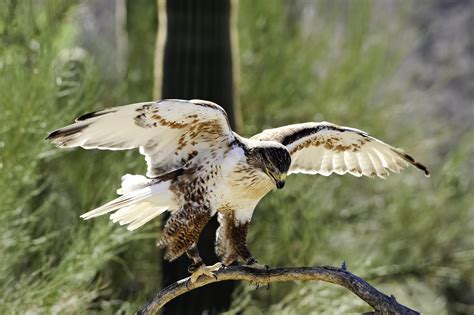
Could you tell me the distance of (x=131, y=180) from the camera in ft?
11.9

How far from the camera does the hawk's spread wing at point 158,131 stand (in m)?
3.20

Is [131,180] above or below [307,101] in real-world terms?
above

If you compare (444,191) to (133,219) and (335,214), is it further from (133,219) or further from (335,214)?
(133,219)

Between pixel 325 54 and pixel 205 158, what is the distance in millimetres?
4273

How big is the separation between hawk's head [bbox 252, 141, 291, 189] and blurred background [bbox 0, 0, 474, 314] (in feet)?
4.40

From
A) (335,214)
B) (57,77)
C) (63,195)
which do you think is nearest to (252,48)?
(335,214)

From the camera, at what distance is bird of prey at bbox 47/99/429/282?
10.7ft

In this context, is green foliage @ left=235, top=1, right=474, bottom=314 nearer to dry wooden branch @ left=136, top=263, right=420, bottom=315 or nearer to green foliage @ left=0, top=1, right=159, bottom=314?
green foliage @ left=0, top=1, right=159, bottom=314

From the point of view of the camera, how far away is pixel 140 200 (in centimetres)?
344

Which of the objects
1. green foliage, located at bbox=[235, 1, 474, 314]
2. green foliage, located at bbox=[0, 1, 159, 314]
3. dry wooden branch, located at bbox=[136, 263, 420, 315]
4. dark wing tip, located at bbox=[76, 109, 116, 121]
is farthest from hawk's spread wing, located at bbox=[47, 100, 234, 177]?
green foliage, located at bbox=[235, 1, 474, 314]

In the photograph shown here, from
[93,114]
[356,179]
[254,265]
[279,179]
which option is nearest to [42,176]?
[254,265]

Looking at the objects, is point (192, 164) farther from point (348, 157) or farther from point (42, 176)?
point (42, 176)

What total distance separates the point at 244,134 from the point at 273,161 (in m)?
3.28

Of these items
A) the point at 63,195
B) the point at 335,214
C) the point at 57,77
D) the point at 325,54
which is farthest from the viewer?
the point at 325,54
